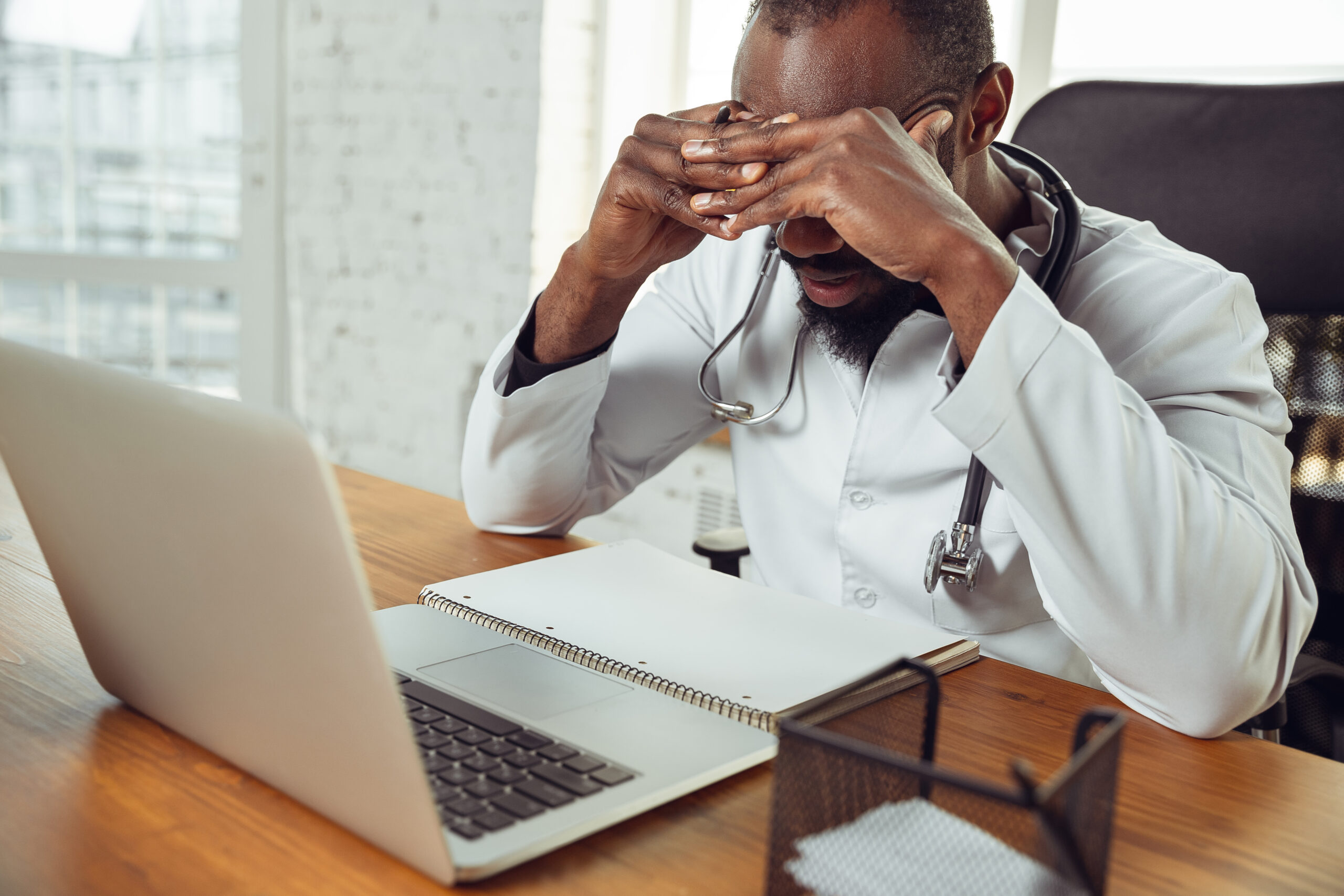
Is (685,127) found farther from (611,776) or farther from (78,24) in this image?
(78,24)

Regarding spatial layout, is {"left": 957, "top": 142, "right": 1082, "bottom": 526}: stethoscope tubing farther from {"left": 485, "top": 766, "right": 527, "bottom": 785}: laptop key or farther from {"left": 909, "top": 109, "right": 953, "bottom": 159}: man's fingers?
{"left": 485, "top": 766, "right": 527, "bottom": 785}: laptop key

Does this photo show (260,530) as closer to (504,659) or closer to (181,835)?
(181,835)

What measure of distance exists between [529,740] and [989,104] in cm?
77

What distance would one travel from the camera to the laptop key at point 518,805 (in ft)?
1.58

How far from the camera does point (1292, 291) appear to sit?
1.09 meters

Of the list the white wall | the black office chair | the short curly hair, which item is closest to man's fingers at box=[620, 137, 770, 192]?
the short curly hair

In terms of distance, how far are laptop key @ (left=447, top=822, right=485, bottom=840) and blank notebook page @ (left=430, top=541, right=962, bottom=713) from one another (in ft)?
0.64

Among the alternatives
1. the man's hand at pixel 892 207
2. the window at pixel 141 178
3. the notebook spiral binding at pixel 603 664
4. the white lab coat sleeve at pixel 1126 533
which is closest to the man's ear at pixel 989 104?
the man's hand at pixel 892 207

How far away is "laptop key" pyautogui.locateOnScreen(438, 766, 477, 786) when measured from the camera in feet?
1.65

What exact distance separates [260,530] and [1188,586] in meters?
0.60

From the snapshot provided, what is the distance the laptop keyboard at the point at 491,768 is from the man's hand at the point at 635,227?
47 centimetres

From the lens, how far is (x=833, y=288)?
1.00 metres

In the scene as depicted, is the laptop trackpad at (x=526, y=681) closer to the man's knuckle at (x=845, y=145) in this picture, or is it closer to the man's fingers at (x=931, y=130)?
the man's knuckle at (x=845, y=145)

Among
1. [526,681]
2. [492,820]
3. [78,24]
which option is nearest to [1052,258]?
[526,681]
